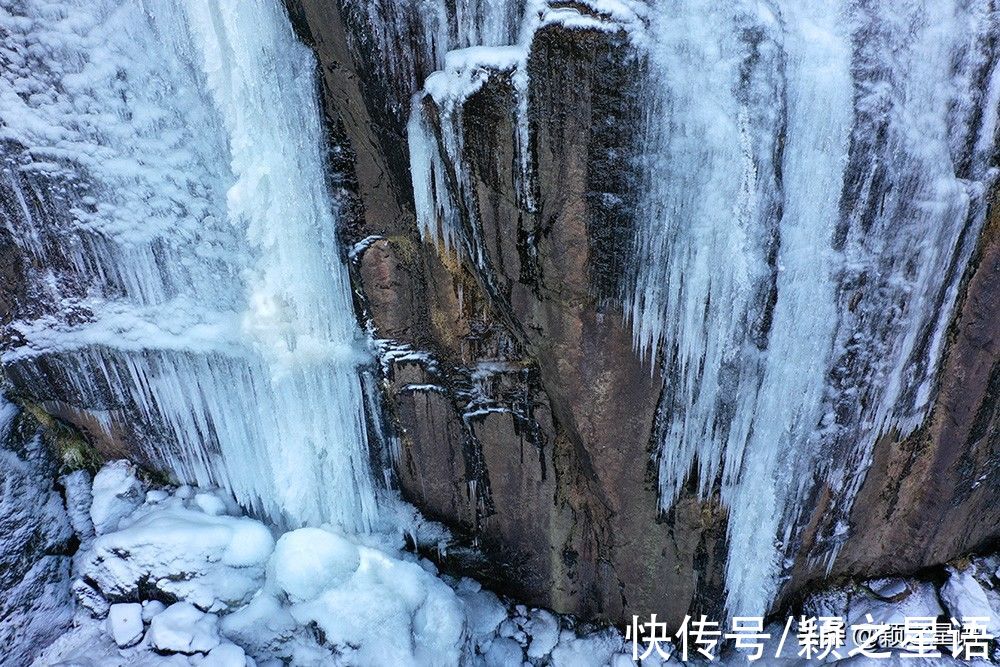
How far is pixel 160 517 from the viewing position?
375 centimetres

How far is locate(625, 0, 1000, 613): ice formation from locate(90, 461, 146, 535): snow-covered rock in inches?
134

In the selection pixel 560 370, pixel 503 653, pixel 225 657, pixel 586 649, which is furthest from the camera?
pixel 586 649

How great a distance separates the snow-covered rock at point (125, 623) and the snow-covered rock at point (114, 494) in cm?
69

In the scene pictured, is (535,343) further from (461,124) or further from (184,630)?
(184,630)

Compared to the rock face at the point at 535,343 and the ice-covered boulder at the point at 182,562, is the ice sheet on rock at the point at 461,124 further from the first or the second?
the ice-covered boulder at the point at 182,562

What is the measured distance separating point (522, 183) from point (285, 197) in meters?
1.20

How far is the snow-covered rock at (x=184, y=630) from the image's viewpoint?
3.20 m

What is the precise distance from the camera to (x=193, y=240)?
3.38m

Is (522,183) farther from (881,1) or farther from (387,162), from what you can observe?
(881,1)

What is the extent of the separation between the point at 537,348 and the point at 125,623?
8.98 ft

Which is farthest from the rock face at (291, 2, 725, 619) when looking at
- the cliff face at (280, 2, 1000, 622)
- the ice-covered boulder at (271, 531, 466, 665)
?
the ice-covered boulder at (271, 531, 466, 665)

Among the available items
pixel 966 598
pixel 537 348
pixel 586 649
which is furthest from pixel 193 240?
pixel 966 598

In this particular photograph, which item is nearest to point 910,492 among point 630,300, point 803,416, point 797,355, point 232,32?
point 803,416

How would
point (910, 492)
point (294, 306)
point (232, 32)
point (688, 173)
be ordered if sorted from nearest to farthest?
1. point (688, 173)
2. point (232, 32)
3. point (294, 306)
4. point (910, 492)
